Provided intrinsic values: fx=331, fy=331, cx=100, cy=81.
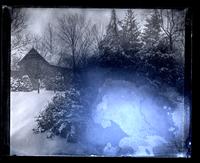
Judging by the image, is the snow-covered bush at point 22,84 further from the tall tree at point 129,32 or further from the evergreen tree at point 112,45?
the tall tree at point 129,32

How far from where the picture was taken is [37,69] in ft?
5.87

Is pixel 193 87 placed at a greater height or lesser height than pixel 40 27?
lesser

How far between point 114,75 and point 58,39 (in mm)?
356

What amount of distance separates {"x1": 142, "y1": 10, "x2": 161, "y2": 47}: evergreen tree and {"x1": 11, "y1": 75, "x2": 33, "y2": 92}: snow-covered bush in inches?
26.0

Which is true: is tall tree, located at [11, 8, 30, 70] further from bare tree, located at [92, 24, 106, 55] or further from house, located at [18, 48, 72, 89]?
bare tree, located at [92, 24, 106, 55]

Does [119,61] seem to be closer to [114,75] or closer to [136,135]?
[114,75]

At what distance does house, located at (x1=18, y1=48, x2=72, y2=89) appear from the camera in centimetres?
178

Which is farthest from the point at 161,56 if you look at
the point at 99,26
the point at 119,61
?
the point at 99,26

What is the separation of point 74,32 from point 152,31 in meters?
0.42

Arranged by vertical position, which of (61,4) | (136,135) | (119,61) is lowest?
(136,135)

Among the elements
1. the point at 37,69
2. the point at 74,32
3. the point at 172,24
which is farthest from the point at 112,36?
the point at 37,69

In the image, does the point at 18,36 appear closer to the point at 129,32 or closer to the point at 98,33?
the point at 98,33

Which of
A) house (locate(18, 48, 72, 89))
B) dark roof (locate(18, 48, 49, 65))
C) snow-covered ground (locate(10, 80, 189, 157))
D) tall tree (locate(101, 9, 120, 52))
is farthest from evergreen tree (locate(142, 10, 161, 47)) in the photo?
dark roof (locate(18, 48, 49, 65))
